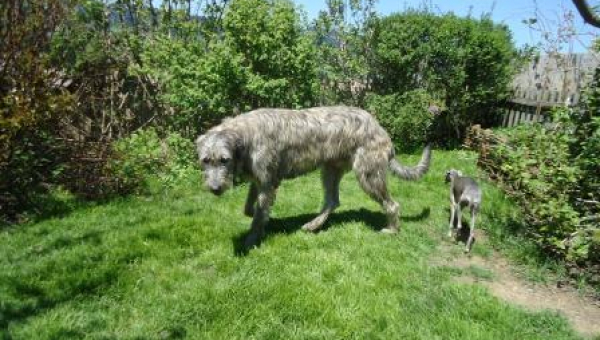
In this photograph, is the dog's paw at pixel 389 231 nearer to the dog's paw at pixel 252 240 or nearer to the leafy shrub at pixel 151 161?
the dog's paw at pixel 252 240

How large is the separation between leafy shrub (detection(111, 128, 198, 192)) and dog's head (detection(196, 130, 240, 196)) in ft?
8.46

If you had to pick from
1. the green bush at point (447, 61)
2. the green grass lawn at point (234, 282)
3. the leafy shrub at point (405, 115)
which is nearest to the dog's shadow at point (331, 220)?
the green grass lawn at point (234, 282)

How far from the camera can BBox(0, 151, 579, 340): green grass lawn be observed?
414 centimetres

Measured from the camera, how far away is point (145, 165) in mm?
7766

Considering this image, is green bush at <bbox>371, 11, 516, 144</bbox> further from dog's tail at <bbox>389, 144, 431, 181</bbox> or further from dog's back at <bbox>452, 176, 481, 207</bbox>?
dog's back at <bbox>452, 176, 481, 207</bbox>

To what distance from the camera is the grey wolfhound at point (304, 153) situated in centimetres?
531

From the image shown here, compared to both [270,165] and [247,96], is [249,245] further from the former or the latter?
[247,96]

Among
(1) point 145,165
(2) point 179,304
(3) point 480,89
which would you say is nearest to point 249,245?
(2) point 179,304

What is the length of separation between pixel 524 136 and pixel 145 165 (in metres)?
5.58

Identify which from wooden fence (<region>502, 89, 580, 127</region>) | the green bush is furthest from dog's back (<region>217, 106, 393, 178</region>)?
wooden fence (<region>502, 89, 580, 127</region>)

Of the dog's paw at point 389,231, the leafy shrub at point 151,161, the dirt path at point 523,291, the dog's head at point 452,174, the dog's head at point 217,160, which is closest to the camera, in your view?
the dirt path at point 523,291

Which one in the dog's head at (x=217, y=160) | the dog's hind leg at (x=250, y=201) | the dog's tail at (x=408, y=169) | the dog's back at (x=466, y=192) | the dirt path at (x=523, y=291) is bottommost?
the dirt path at (x=523, y=291)

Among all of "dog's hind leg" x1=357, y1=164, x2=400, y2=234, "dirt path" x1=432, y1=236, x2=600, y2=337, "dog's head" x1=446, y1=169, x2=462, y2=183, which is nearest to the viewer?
"dirt path" x1=432, y1=236, x2=600, y2=337

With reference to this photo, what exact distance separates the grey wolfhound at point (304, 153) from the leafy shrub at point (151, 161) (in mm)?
2044
